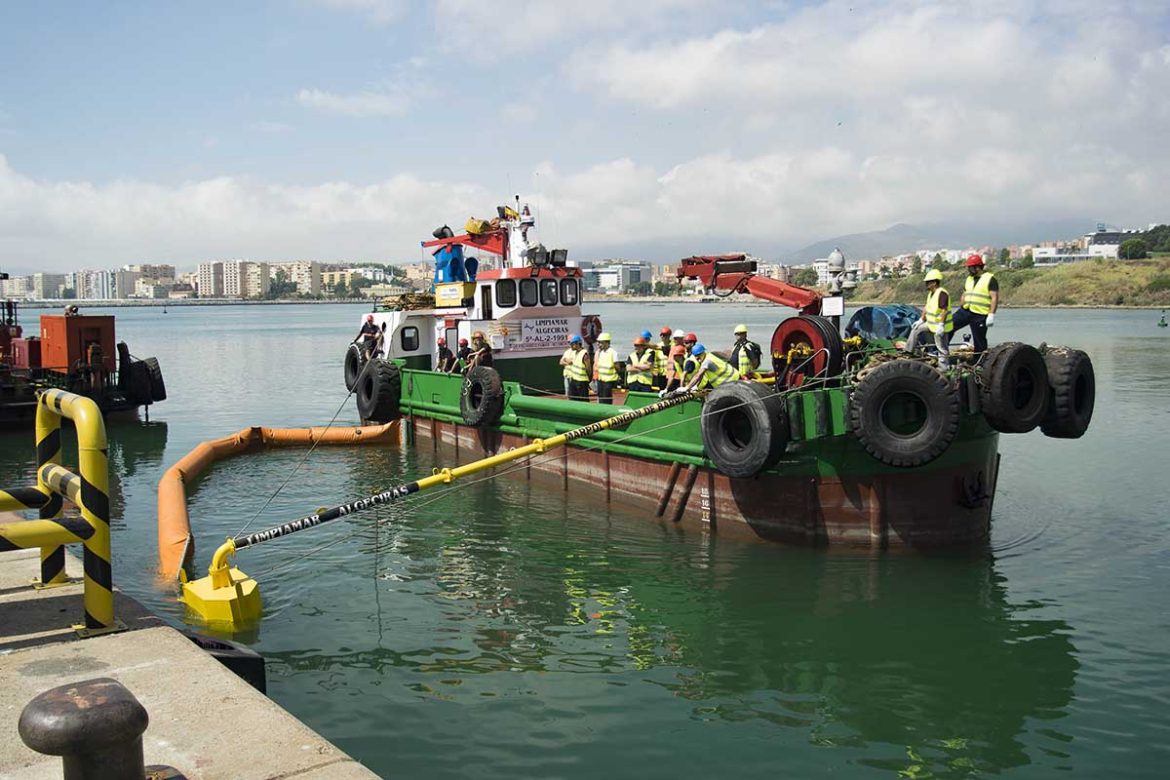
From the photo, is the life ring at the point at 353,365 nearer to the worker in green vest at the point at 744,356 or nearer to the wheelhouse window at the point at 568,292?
the wheelhouse window at the point at 568,292

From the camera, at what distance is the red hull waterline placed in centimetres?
1097

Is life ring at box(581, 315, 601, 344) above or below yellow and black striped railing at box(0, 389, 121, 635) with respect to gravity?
above

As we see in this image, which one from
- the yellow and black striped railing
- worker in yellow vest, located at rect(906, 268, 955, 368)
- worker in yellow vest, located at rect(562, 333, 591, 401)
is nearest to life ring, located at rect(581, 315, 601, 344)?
worker in yellow vest, located at rect(562, 333, 591, 401)

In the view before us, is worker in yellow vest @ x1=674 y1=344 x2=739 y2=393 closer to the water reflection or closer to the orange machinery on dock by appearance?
the water reflection

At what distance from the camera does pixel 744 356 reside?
12.6 meters

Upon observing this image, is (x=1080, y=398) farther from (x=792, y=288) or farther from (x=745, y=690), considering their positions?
(x=745, y=690)

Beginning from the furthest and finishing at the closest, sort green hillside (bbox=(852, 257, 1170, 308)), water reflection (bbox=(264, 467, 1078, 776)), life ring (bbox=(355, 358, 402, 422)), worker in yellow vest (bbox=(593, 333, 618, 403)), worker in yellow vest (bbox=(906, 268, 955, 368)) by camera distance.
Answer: green hillside (bbox=(852, 257, 1170, 308)), life ring (bbox=(355, 358, 402, 422)), worker in yellow vest (bbox=(593, 333, 618, 403)), worker in yellow vest (bbox=(906, 268, 955, 368)), water reflection (bbox=(264, 467, 1078, 776))

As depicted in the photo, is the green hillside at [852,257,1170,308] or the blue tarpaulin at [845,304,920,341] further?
the green hillside at [852,257,1170,308]

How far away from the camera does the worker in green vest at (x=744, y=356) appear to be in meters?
12.6

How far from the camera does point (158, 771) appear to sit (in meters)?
3.74

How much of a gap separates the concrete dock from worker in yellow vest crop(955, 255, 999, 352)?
925 centimetres

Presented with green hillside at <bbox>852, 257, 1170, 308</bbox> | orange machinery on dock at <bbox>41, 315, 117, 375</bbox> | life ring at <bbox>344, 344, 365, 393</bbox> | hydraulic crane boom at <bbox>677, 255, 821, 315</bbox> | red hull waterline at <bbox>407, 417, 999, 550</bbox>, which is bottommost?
red hull waterline at <bbox>407, 417, 999, 550</bbox>

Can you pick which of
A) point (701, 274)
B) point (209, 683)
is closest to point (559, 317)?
point (701, 274)

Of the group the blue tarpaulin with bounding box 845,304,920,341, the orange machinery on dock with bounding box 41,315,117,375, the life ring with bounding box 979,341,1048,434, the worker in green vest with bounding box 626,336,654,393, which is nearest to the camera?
the life ring with bounding box 979,341,1048,434
